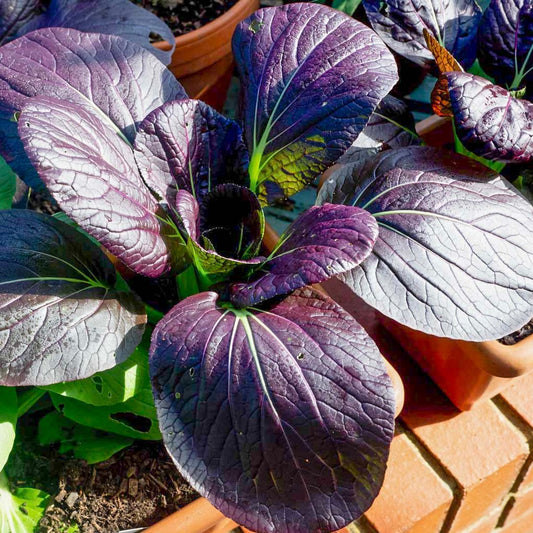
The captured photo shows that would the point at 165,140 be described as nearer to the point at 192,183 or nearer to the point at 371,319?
the point at 192,183

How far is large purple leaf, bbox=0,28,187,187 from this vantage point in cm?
84

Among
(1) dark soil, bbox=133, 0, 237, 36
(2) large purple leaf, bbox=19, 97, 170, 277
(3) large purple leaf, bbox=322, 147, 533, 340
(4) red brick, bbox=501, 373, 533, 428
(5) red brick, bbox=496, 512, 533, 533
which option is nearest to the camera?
(2) large purple leaf, bbox=19, 97, 170, 277

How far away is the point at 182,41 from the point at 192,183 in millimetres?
600

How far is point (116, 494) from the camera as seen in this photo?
3.02 ft

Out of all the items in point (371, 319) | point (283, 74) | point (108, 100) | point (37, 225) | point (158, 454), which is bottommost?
point (158, 454)

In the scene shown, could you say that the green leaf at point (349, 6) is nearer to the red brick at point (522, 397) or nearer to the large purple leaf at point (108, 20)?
the large purple leaf at point (108, 20)

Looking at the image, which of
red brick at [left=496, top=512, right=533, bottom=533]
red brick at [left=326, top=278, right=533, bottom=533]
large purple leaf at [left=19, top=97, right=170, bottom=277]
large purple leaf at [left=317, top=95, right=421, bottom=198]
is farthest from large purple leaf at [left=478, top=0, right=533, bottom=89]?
red brick at [left=496, top=512, right=533, bottom=533]

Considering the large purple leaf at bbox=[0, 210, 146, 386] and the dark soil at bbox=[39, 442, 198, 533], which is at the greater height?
the large purple leaf at bbox=[0, 210, 146, 386]

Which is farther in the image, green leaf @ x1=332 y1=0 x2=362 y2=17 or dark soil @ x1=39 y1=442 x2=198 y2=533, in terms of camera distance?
green leaf @ x1=332 y1=0 x2=362 y2=17

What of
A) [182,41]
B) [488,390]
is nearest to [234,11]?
[182,41]

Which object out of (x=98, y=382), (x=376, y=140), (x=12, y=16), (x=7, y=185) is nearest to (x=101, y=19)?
(x=12, y=16)

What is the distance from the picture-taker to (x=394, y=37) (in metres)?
1.03

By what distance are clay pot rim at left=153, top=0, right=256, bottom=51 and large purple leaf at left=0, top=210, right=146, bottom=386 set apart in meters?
0.65

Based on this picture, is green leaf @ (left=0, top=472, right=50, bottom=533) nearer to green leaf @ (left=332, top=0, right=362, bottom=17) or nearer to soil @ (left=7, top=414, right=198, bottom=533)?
soil @ (left=7, top=414, right=198, bottom=533)
